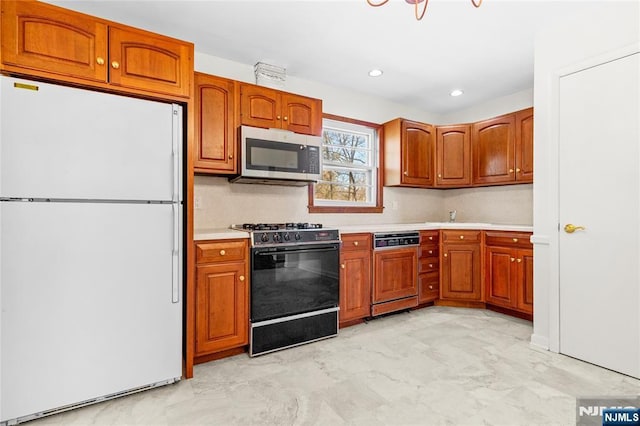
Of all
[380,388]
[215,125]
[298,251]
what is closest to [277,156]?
[215,125]

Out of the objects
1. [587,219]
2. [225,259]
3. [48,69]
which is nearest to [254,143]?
[225,259]

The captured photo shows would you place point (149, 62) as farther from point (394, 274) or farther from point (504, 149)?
point (504, 149)

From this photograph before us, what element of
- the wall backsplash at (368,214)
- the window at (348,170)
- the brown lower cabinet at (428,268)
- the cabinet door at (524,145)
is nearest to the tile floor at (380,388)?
the brown lower cabinet at (428,268)

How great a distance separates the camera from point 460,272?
378 centimetres

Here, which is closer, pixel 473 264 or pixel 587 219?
pixel 587 219

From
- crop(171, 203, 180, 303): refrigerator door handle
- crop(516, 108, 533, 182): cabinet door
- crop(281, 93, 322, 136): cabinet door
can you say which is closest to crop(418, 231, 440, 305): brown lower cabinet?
crop(516, 108, 533, 182): cabinet door

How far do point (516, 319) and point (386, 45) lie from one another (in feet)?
9.97

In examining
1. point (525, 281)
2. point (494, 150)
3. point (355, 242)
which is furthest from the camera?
point (494, 150)

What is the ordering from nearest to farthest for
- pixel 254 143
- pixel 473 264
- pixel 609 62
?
pixel 609 62
pixel 254 143
pixel 473 264

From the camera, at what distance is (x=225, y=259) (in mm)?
2432

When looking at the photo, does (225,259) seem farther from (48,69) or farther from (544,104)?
(544,104)

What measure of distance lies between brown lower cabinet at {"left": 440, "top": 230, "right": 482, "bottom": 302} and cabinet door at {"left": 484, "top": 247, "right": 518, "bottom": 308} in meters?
0.09

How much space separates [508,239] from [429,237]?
2.62ft

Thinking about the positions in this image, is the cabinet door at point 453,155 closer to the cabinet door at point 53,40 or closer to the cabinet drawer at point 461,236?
the cabinet drawer at point 461,236
